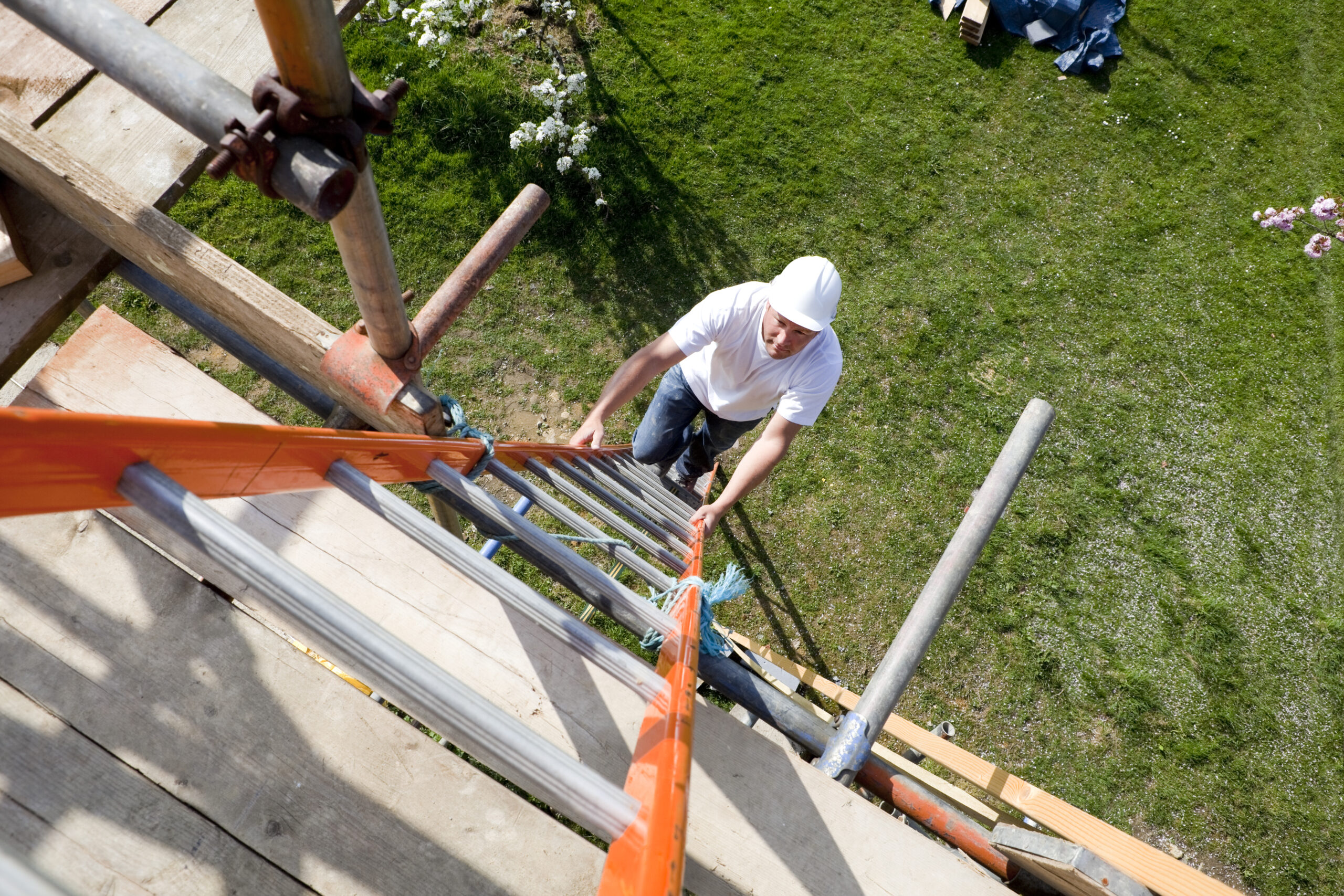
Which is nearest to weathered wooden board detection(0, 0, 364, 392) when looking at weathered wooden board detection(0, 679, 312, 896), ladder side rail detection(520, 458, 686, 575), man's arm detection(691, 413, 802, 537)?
weathered wooden board detection(0, 679, 312, 896)

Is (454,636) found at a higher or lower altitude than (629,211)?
lower

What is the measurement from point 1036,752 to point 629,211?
5.39 m

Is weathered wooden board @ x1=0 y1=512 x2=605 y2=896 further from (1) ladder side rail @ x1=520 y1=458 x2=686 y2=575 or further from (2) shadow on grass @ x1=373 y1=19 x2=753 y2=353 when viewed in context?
(2) shadow on grass @ x1=373 y1=19 x2=753 y2=353

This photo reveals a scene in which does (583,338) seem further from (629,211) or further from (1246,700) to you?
(1246,700)

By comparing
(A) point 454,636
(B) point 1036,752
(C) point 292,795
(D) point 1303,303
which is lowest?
(C) point 292,795

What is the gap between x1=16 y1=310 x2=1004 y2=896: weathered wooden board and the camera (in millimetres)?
1989

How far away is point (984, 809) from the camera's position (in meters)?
3.83

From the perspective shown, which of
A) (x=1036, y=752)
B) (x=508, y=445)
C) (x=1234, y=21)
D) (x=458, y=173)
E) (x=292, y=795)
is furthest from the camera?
(x=1234, y=21)

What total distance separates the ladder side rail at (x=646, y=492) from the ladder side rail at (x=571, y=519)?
888 mm

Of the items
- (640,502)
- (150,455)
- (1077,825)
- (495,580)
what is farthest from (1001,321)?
(150,455)

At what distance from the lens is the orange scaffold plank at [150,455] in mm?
930

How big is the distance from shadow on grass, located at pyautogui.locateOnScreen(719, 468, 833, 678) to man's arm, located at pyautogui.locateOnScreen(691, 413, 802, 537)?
198 centimetres

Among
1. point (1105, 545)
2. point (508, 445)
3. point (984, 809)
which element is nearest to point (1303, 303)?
point (1105, 545)

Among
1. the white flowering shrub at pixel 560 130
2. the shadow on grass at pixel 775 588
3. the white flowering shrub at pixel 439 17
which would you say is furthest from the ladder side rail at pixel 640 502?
the white flowering shrub at pixel 439 17
